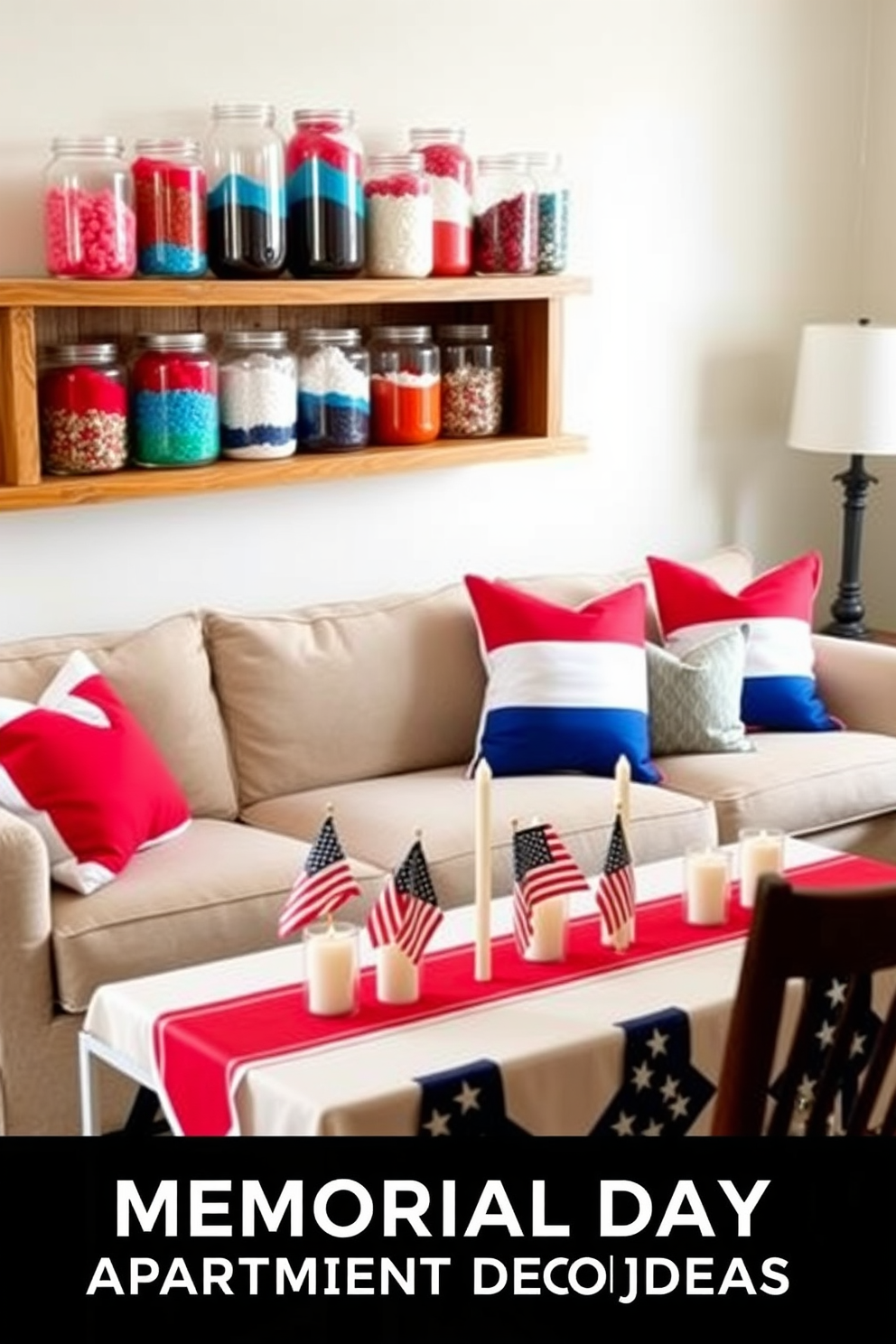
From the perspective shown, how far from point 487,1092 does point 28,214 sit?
2.17 metres

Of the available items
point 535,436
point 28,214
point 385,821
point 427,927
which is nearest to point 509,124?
point 535,436

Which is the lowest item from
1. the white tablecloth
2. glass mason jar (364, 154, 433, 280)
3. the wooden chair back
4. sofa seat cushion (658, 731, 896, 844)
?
sofa seat cushion (658, 731, 896, 844)

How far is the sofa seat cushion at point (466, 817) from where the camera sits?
362 centimetres

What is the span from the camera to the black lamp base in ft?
16.5

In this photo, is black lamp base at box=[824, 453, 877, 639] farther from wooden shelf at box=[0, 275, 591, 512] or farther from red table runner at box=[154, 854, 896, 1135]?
red table runner at box=[154, 854, 896, 1135]

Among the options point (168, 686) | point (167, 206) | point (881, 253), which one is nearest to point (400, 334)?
point (167, 206)

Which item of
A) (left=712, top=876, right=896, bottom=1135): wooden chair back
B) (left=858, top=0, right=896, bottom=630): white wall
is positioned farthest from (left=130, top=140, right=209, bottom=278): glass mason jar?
(left=712, top=876, right=896, bottom=1135): wooden chair back

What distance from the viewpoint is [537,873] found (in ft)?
9.16

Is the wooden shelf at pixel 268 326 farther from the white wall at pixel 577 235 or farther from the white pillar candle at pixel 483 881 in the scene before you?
the white pillar candle at pixel 483 881

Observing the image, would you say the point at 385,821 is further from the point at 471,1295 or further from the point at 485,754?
the point at 471,1295

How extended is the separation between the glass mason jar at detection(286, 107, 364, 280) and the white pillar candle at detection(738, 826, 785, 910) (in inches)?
65.1

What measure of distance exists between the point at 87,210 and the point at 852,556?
2246 millimetres

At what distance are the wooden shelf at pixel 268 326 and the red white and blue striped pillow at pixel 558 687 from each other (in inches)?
16.7

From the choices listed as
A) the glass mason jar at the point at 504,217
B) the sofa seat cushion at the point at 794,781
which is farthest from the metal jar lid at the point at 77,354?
the sofa seat cushion at the point at 794,781
